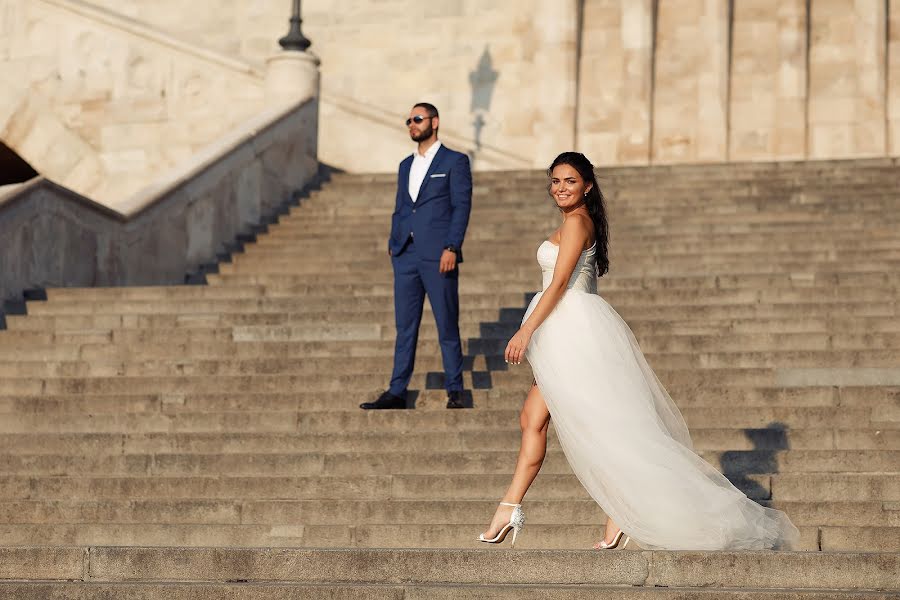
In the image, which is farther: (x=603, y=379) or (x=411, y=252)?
(x=411, y=252)

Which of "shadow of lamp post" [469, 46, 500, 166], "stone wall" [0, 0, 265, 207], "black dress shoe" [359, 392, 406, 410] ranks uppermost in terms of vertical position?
"shadow of lamp post" [469, 46, 500, 166]

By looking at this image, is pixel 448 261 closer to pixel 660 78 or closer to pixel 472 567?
pixel 472 567

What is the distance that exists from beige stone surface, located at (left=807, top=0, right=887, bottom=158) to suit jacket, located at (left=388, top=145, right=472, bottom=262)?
13333 mm

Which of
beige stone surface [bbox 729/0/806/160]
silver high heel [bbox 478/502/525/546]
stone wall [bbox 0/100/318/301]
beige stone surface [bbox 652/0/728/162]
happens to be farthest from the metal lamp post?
silver high heel [bbox 478/502/525/546]

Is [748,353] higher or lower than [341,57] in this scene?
lower

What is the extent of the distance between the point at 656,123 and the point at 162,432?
47.9ft

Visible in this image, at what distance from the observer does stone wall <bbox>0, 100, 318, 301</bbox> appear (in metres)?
12.8

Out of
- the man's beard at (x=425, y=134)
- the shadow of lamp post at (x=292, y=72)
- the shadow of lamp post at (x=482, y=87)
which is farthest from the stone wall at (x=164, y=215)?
the shadow of lamp post at (x=482, y=87)

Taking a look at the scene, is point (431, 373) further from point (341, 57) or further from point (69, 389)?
point (341, 57)

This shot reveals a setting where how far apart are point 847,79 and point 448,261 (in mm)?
14359

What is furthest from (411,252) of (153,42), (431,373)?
(153,42)

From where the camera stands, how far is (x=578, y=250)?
6.64 metres

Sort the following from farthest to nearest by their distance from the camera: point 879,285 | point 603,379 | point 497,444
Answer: point 879,285 < point 497,444 < point 603,379

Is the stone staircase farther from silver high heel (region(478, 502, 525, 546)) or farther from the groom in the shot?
silver high heel (region(478, 502, 525, 546))
